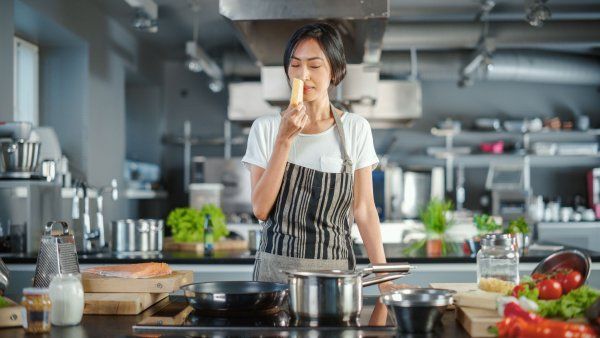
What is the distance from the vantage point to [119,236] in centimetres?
454

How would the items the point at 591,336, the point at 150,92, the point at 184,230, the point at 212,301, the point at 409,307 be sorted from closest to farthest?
the point at 591,336 → the point at 409,307 → the point at 212,301 → the point at 184,230 → the point at 150,92

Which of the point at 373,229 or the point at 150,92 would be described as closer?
the point at 373,229

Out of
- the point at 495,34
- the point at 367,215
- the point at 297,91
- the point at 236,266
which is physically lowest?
the point at 236,266

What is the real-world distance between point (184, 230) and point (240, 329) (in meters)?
3.24

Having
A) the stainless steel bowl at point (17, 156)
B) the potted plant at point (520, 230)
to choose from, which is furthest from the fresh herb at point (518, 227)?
the stainless steel bowl at point (17, 156)

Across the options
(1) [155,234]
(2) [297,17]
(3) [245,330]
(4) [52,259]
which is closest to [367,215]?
(3) [245,330]

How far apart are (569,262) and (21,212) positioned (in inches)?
133

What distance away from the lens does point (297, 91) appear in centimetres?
214

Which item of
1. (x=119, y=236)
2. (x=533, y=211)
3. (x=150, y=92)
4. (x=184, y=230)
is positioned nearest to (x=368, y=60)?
(x=184, y=230)

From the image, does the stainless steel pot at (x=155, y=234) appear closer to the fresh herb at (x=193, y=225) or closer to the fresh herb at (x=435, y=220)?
the fresh herb at (x=193, y=225)

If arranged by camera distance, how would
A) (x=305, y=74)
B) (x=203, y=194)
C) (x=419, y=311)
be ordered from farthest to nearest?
1. (x=203, y=194)
2. (x=305, y=74)
3. (x=419, y=311)

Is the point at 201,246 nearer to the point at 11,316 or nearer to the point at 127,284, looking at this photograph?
the point at 127,284

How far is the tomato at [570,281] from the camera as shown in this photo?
1.86m

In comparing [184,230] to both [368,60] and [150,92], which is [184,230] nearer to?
[368,60]
